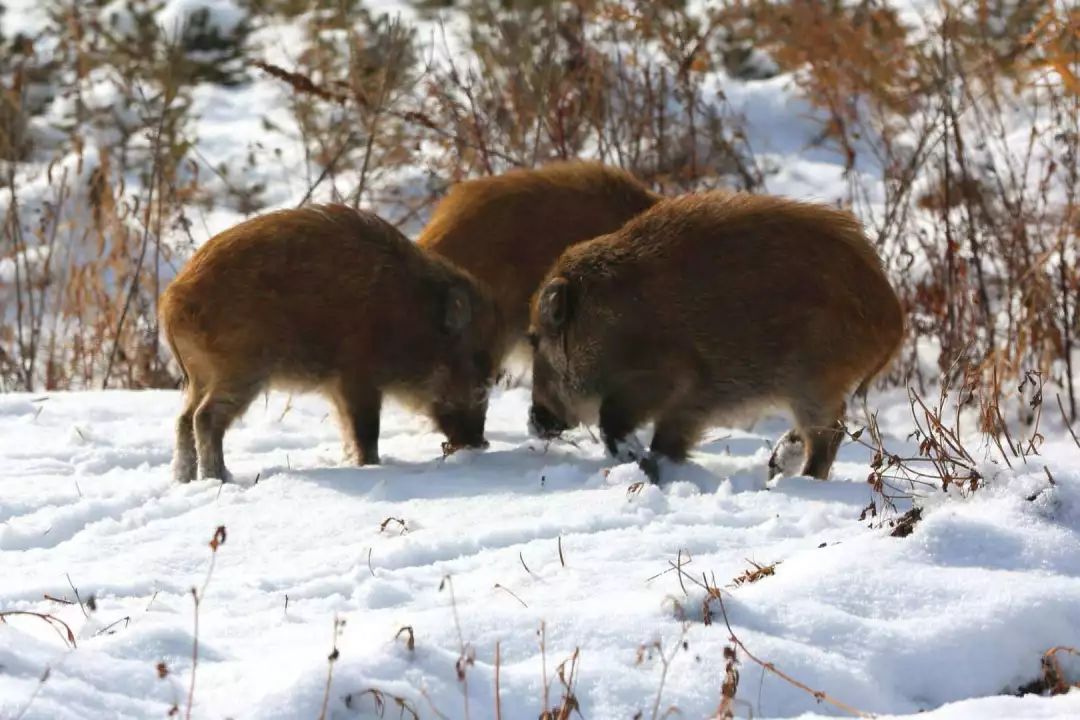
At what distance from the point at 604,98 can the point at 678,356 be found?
374 centimetres

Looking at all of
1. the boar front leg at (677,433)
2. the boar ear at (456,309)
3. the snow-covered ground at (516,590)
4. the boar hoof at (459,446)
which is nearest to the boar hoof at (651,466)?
the boar front leg at (677,433)

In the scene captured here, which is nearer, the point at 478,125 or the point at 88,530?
the point at 88,530

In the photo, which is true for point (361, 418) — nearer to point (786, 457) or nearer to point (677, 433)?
→ point (677, 433)

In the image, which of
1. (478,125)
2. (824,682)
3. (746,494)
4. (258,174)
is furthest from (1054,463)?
(258,174)

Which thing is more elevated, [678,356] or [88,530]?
[678,356]

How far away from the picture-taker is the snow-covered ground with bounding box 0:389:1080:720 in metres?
3.10

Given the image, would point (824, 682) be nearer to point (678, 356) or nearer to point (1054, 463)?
point (1054, 463)

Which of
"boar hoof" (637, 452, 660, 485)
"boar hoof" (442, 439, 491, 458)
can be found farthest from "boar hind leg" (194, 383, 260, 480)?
"boar hoof" (637, 452, 660, 485)

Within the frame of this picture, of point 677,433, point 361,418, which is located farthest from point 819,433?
point 361,418

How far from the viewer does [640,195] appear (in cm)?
683

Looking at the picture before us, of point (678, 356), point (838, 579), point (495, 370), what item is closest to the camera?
point (838, 579)

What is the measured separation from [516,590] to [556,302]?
2.24 metres

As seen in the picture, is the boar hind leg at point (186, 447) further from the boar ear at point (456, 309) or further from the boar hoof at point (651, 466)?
the boar hoof at point (651, 466)

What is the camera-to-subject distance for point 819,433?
551 cm
